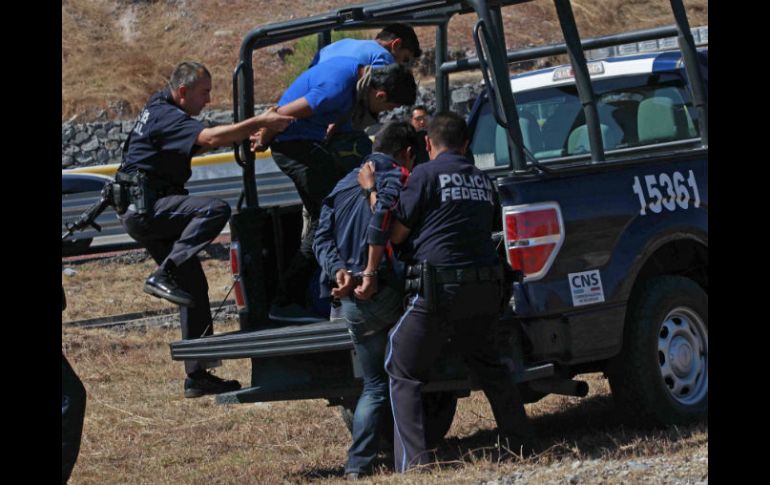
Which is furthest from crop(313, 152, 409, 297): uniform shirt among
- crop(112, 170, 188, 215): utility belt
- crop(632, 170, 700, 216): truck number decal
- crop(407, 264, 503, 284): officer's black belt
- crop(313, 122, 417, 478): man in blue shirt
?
crop(632, 170, 700, 216): truck number decal

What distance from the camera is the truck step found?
6473 millimetres

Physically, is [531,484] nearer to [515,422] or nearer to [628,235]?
[515,422]

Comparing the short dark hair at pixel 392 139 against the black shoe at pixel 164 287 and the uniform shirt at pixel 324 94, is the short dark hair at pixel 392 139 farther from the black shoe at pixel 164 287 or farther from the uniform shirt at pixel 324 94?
the black shoe at pixel 164 287

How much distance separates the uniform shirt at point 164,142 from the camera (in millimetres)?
7188

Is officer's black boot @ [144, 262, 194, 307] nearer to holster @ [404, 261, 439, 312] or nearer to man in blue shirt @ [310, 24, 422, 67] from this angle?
man in blue shirt @ [310, 24, 422, 67]

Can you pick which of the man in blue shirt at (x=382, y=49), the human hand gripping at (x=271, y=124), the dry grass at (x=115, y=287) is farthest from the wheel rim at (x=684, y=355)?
the dry grass at (x=115, y=287)

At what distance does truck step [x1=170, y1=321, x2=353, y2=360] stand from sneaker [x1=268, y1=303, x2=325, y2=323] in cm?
44

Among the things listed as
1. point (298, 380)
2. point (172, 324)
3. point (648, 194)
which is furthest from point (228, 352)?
point (172, 324)

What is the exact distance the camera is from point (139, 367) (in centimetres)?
1059

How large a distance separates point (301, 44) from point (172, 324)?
13498mm

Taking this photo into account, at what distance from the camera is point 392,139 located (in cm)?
645

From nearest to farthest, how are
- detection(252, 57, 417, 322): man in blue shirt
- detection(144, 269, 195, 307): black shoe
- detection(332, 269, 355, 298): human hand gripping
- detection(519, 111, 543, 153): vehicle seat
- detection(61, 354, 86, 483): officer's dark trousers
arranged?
1. detection(61, 354, 86, 483): officer's dark trousers
2. detection(332, 269, 355, 298): human hand gripping
3. detection(252, 57, 417, 322): man in blue shirt
4. detection(144, 269, 195, 307): black shoe
5. detection(519, 111, 543, 153): vehicle seat

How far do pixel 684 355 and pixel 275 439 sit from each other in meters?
2.50

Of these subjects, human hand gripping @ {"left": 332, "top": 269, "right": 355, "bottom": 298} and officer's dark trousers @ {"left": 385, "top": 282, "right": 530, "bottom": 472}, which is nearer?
officer's dark trousers @ {"left": 385, "top": 282, "right": 530, "bottom": 472}
